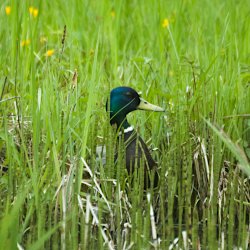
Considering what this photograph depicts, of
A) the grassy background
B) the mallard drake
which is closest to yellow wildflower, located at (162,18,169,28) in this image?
the grassy background

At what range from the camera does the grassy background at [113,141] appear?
350 centimetres

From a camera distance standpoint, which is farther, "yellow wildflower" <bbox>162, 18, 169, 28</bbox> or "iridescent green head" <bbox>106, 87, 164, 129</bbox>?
"yellow wildflower" <bbox>162, 18, 169, 28</bbox>

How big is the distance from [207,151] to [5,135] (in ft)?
3.42

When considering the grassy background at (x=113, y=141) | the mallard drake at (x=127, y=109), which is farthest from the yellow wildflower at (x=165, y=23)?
the mallard drake at (x=127, y=109)

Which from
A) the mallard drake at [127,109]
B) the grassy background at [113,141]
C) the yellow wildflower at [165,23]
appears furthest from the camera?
the yellow wildflower at [165,23]

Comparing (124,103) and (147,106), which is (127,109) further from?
(147,106)

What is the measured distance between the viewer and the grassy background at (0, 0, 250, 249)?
11.5ft

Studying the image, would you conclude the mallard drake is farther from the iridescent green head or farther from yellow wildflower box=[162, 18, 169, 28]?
yellow wildflower box=[162, 18, 169, 28]

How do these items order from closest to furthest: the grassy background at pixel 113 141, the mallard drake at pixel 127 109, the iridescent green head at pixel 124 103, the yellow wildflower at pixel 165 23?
the grassy background at pixel 113 141 < the mallard drake at pixel 127 109 < the iridescent green head at pixel 124 103 < the yellow wildflower at pixel 165 23

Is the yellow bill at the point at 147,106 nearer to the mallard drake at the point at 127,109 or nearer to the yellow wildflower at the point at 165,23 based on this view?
the mallard drake at the point at 127,109

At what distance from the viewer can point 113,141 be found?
415 centimetres

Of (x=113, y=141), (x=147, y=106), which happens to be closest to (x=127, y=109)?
(x=147, y=106)

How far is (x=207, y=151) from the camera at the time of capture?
4.37 m

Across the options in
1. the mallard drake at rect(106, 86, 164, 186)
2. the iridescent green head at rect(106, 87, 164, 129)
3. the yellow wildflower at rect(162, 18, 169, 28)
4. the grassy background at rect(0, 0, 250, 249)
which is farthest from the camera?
the yellow wildflower at rect(162, 18, 169, 28)
